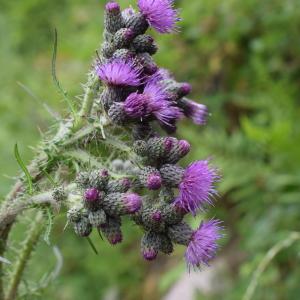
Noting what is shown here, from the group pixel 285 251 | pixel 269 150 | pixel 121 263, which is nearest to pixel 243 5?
pixel 269 150

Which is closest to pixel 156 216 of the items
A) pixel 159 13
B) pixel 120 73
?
pixel 120 73

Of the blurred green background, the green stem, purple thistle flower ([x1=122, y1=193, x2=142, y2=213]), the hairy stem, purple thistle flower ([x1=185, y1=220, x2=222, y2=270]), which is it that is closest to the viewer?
purple thistle flower ([x1=122, y1=193, x2=142, y2=213])

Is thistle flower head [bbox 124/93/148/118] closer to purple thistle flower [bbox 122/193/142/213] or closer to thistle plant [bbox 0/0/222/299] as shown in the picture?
thistle plant [bbox 0/0/222/299]

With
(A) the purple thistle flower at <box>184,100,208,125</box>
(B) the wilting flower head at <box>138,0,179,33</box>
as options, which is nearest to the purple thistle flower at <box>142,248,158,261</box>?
(A) the purple thistle flower at <box>184,100,208,125</box>

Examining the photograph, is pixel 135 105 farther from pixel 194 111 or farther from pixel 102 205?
pixel 194 111

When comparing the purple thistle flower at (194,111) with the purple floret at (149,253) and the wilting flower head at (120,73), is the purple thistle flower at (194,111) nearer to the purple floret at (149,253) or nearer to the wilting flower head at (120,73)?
the wilting flower head at (120,73)
